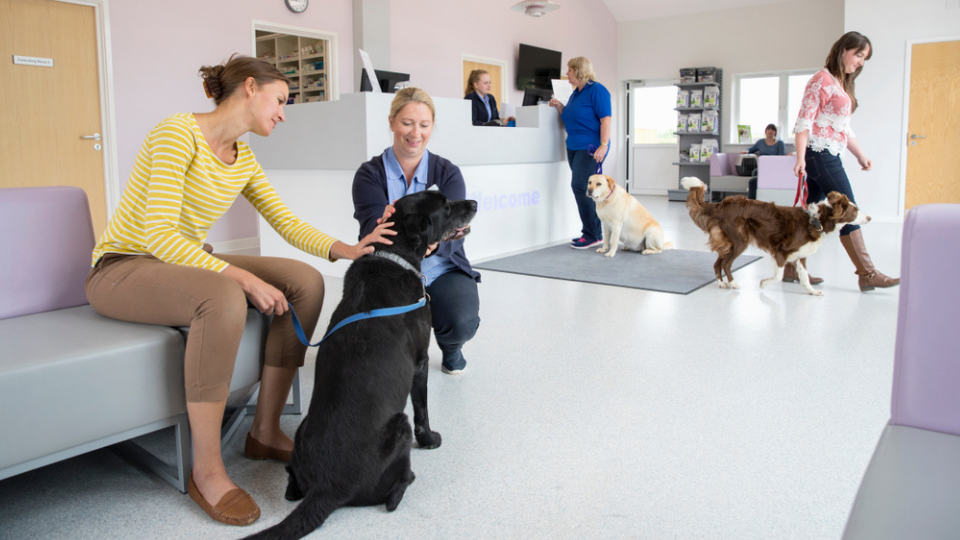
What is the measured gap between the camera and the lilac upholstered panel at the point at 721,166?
916 centimetres

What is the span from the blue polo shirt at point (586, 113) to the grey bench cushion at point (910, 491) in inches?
180

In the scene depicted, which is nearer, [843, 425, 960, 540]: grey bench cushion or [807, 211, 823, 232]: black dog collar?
[843, 425, 960, 540]: grey bench cushion

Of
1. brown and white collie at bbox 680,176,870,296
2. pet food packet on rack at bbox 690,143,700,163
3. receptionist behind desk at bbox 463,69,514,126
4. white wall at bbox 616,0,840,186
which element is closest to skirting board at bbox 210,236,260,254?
receptionist behind desk at bbox 463,69,514,126

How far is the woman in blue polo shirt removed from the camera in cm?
525

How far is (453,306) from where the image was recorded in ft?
7.30

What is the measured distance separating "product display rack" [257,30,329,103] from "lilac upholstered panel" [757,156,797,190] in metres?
4.55

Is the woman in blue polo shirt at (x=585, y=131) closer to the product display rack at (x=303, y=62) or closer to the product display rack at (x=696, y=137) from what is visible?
the product display rack at (x=303, y=62)

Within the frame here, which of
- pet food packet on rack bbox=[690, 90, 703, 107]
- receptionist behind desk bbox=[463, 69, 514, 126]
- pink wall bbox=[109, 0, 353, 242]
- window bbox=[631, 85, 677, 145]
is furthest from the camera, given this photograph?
window bbox=[631, 85, 677, 145]

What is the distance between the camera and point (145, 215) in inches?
58.5

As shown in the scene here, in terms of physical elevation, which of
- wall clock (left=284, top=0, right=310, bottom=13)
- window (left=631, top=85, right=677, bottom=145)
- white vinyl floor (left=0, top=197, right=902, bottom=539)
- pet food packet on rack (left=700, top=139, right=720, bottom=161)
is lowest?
white vinyl floor (left=0, top=197, right=902, bottom=539)

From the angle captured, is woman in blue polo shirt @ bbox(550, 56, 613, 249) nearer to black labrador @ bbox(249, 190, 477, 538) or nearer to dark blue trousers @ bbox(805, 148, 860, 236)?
dark blue trousers @ bbox(805, 148, 860, 236)

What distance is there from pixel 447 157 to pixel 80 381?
3392 millimetres

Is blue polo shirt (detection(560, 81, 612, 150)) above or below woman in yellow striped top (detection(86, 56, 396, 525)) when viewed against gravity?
above

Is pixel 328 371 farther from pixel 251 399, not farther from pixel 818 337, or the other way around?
pixel 818 337
